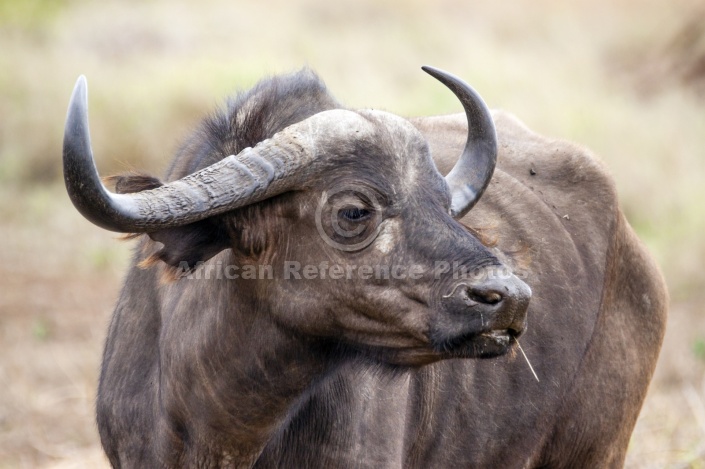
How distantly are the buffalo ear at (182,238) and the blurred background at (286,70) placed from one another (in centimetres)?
312

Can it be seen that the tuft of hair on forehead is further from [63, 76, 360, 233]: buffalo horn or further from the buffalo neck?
the buffalo neck

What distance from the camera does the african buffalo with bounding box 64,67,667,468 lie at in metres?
4.17

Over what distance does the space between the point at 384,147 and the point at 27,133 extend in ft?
47.1

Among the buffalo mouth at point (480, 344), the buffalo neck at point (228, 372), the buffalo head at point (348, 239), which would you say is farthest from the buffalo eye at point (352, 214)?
the buffalo mouth at point (480, 344)

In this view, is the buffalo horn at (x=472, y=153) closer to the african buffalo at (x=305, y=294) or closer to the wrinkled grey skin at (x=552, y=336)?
the african buffalo at (x=305, y=294)

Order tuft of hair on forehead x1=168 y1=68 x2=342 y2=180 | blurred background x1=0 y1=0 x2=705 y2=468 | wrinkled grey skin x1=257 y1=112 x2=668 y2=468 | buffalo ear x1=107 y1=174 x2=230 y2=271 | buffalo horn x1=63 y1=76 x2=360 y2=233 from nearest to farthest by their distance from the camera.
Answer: buffalo horn x1=63 y1=76 x2=360 y2=233, buffalo ear x1=107 y1=174 x2=230 y2=271, tuft of hair on forehead x1=168 y1=68 x2=342 y2=180, wrinkled grey skin x1=257 y1=112 x2=668 y2=468, blurred background x1=0 y1=0 x2=705 y2=468

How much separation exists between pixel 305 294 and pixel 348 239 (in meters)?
0.30

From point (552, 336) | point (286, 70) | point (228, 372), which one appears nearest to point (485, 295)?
point (228, 372)

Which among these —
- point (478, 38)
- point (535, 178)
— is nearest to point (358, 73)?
point (478, 38)

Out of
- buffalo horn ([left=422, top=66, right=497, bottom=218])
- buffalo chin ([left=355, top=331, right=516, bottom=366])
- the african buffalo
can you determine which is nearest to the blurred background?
the african buffalo

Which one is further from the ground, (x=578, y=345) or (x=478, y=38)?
(x=478, y=38)

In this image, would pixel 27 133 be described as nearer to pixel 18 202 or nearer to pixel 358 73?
pixel 18 202

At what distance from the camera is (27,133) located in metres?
17.5

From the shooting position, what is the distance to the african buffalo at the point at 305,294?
417cm
